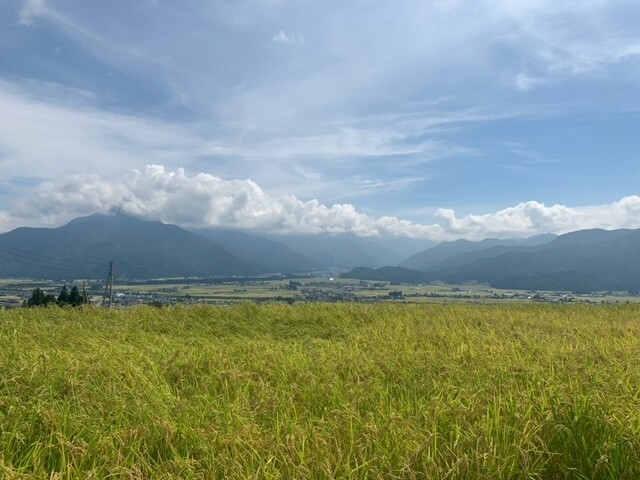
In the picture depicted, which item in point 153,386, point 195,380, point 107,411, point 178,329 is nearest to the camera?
point 107,411

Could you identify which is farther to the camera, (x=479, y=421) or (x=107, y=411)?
(x=107, y=411)

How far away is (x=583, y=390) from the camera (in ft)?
19.6

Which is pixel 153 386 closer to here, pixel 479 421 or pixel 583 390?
pixel 479 421

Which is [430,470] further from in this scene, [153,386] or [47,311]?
[47,311]

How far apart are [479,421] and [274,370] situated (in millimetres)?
3815

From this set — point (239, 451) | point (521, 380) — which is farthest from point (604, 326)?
point (239, 451)

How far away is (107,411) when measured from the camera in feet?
18.6

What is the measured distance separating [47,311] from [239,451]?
Result: 12.6 metres

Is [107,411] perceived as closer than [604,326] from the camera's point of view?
Yes

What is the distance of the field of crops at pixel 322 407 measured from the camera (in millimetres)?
4168

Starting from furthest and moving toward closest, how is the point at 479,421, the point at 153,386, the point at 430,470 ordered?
the point at 153,386, the point at 479,421, the point at 430,470

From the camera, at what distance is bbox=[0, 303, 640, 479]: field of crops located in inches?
164

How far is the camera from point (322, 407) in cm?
602

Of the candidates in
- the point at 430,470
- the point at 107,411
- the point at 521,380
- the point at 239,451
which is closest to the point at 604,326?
the point at 521,380
